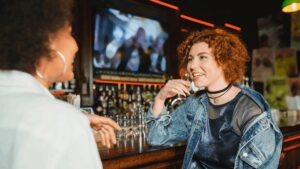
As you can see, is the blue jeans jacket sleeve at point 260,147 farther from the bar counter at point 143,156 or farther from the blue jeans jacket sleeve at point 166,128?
the blue jeans jacket sleeve at point 166,128

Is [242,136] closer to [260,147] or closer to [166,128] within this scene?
[260,147]

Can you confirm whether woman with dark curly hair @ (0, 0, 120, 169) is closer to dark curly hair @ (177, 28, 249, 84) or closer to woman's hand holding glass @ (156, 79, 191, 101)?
woman's hand holding glass @ (156, 79, 191, 101)

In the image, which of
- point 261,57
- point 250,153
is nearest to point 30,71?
point 250,153

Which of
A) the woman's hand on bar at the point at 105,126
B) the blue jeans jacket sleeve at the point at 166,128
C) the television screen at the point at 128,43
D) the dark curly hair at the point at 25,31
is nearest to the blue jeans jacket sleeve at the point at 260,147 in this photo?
the blue jeans jacket sleeve at the point at 166,128

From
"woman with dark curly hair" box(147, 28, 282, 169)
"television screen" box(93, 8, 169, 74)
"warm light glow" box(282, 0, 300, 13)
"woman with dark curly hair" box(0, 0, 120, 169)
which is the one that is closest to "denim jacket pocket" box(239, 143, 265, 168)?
"woman with dark curly hair" box(147, 28, 282, 169)

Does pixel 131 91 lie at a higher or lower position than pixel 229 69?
lower

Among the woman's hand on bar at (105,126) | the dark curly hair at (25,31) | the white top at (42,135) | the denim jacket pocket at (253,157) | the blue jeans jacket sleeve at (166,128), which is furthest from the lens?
the blue jeans jacket sleeve at (166,128)

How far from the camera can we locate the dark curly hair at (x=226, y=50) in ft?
5.93

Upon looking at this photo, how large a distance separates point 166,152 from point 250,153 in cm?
54

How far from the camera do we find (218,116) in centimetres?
174

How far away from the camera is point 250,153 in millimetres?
1502

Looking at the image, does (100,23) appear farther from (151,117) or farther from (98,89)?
(151,117)

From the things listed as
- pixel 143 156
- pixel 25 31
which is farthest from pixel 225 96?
pixel 25 31

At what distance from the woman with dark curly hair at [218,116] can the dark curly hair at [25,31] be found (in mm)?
1130
